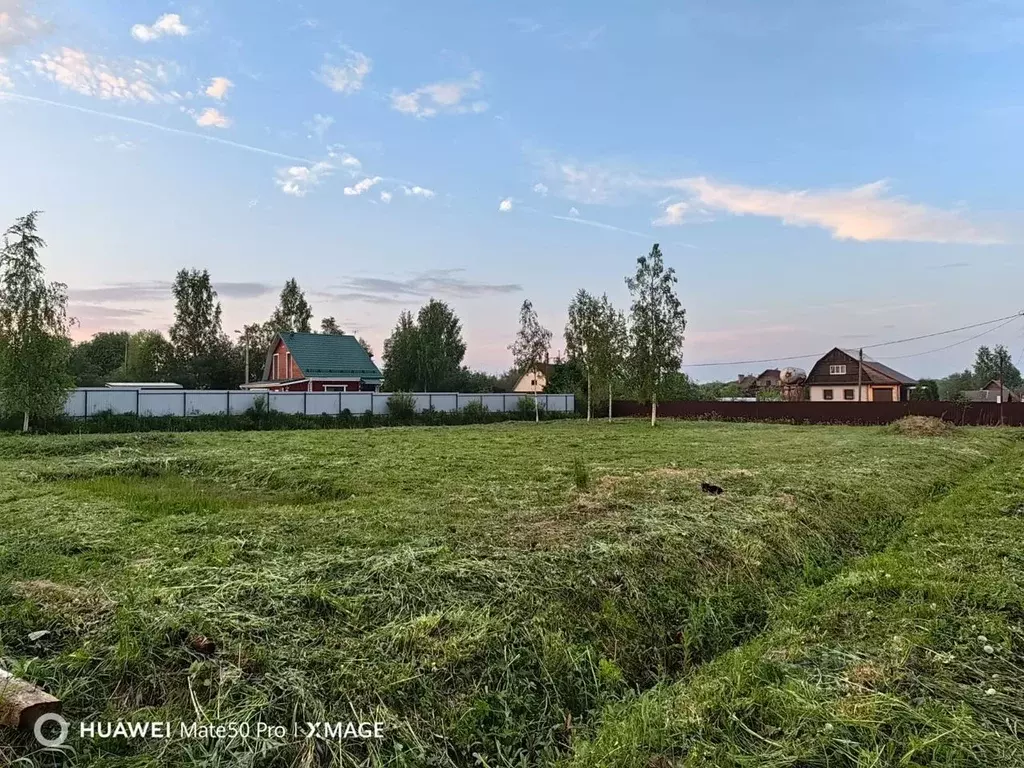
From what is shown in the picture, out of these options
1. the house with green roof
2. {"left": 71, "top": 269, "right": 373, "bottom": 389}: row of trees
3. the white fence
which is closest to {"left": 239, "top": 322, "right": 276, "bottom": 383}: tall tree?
{"left": 71, "top": 269, "right": 373, "bottom": 389}: row of trees

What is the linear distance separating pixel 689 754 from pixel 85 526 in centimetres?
506

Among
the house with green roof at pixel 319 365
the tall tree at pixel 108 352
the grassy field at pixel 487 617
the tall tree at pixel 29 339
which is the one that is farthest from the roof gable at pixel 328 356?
the grassy field at pixel 487 617

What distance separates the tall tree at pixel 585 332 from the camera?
1060 inches

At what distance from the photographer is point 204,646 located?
268 centimetres

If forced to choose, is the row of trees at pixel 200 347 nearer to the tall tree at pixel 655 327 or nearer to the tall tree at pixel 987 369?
the tall tree at pixel 655 327

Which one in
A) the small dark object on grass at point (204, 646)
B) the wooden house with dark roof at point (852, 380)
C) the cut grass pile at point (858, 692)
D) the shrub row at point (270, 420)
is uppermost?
the wooden house with dark roof at point (852, 380)

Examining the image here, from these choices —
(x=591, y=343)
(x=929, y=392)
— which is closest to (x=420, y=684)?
(x=591, y=343)

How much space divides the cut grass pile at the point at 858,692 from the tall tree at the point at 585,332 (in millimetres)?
23030

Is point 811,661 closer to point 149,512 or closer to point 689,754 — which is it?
point 689,754

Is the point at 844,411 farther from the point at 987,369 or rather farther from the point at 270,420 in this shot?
the point at 987,369

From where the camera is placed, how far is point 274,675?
2.53m

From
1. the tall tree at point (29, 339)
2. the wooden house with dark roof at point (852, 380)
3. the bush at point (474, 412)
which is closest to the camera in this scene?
the tall tree at point (29, 339)

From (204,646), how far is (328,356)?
31.5 meters

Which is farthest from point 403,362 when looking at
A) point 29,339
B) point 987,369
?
point 987,369
